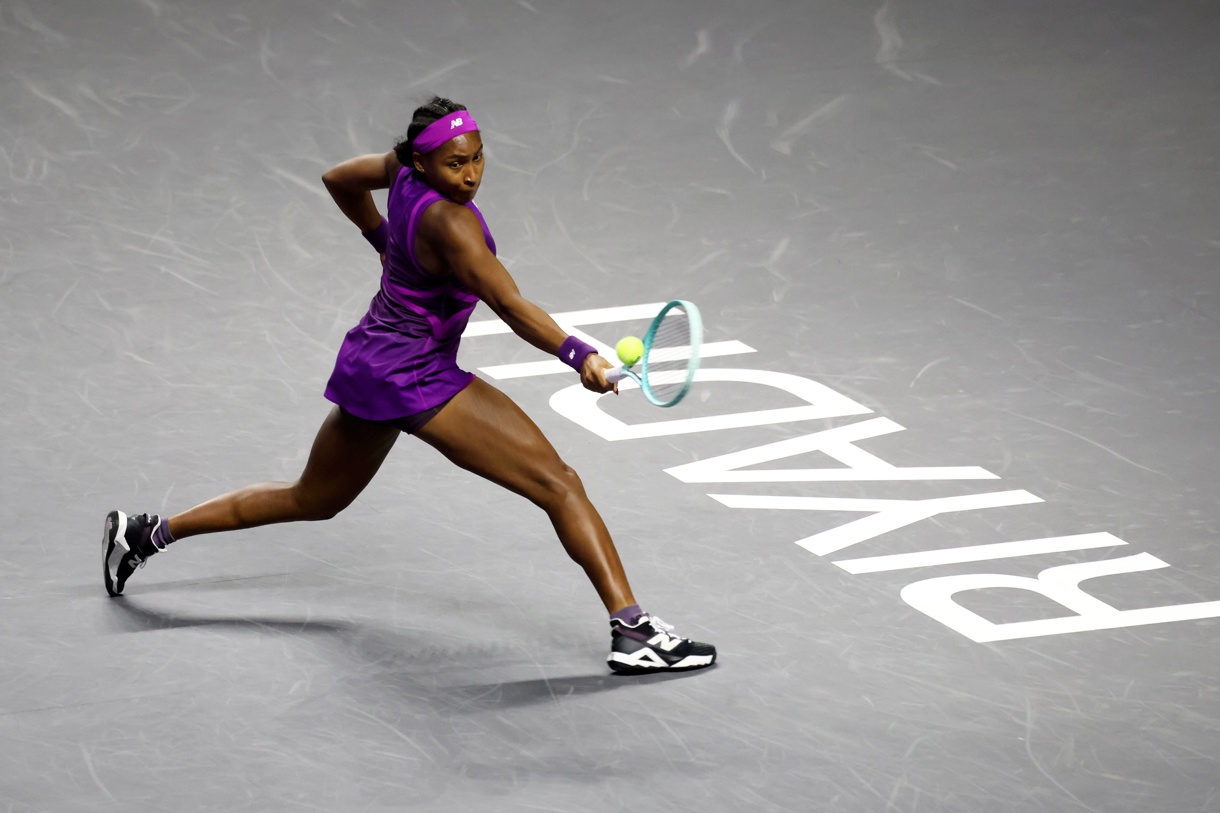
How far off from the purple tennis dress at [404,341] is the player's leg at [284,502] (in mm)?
195

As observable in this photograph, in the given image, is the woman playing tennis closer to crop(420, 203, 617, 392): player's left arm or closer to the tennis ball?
crop(420, 203, 617, 392): player's left arm

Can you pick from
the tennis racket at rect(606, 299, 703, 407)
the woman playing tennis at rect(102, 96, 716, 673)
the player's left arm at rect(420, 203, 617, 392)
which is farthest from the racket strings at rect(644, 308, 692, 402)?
the woman playing tennis at rect(102, 96, 716, 673)

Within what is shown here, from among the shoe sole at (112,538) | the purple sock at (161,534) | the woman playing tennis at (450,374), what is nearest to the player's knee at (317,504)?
the woman playing tennis at (450,374)

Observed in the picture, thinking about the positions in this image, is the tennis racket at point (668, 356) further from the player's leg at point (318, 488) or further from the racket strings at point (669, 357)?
the player's leg at point (318, 488)

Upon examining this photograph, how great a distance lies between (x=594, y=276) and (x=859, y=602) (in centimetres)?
336

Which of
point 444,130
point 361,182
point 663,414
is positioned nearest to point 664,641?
point 444,130

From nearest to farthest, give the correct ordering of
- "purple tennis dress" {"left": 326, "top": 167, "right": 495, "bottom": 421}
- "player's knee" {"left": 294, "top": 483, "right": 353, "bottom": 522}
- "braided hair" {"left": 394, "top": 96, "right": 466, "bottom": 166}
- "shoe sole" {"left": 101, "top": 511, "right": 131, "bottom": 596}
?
"braided hair" {"left": 394, "top": 96, "right": 466, "bottom": 166} → "purple tennis dress" {"left": 326, "top": 167, "right": 495, "bottom": 421} → "player's knee" {"left": 294, "top": 483, "right": 353, "bottom": 522} → "shoe sole" {"left": 101, "top": 511, "right": 131, "bottom": 596}

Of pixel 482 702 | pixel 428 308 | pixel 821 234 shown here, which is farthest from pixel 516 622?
pixel 821 234

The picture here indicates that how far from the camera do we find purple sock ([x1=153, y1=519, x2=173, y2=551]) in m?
6.04

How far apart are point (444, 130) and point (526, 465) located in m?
1.00

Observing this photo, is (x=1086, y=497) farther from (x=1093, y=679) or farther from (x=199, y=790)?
(x=199, y=790)

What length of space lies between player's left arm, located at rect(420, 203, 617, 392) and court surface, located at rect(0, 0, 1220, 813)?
1058 mm

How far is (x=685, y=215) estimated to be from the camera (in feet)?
31.4

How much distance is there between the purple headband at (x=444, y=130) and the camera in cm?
526
